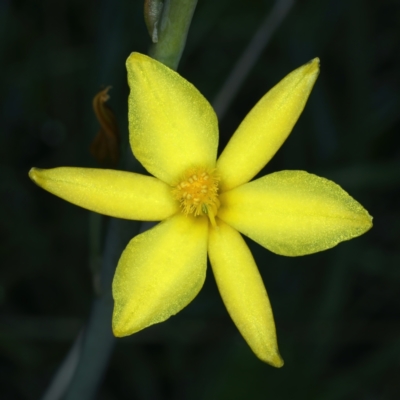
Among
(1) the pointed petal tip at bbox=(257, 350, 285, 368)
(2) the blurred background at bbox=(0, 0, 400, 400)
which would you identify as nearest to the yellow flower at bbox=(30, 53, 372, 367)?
(1) the pointed petal tip at bbox=(257, 350, 285, 368)

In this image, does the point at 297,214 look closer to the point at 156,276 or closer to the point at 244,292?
the point at 244,292

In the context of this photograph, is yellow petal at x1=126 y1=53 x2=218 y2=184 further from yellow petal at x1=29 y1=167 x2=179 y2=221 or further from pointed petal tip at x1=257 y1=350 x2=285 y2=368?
pointed petal tip at x1=257 y1=350 x2=285 y2=368

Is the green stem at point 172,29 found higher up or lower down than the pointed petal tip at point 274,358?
higher up

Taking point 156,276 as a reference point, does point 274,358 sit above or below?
below

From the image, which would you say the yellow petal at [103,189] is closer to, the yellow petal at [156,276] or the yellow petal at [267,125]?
the yellow petal at [156,276]

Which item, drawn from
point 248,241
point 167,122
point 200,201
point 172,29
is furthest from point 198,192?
point 248,241

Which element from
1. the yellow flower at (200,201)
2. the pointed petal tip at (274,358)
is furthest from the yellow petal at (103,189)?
the pointed petal tip at (274,358)
